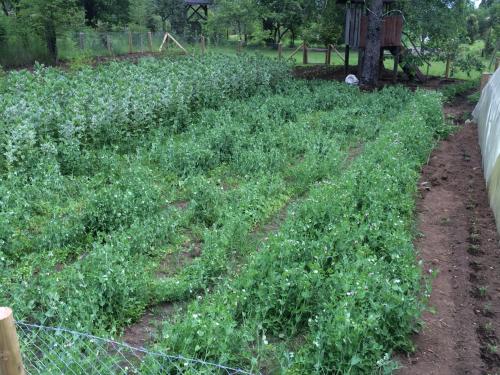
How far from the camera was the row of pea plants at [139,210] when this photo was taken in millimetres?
4590

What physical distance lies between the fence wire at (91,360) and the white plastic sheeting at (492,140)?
4767 mm

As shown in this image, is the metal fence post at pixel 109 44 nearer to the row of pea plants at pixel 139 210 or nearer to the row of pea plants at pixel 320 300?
the row of pea plants at pixel 139 210

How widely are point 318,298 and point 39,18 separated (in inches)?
834

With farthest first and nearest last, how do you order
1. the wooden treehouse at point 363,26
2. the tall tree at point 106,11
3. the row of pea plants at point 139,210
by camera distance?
the tall tree at point 106,11 → the wooden treehouse at point 363,26 → the row of pea plants at point 139,210

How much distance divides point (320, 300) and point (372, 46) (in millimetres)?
14515

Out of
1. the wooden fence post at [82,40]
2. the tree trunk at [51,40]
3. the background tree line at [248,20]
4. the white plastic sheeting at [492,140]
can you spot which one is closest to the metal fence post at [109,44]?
the wooden fence post at [82,40]

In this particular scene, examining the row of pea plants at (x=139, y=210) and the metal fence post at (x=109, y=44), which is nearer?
the row of pea plants at (x=139, y=210)

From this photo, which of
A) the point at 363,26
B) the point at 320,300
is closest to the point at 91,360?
the point at 320,300

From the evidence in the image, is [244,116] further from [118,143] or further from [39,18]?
[39,18]

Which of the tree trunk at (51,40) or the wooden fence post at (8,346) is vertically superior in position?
the tree trunk at (51,40)

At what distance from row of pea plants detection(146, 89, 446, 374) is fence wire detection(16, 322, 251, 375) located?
13 centimetres

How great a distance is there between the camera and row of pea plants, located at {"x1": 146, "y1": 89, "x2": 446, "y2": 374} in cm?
379

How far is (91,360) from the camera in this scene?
3738mm

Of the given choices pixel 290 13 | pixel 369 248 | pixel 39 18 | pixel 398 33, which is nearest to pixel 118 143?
pixel 369 248
